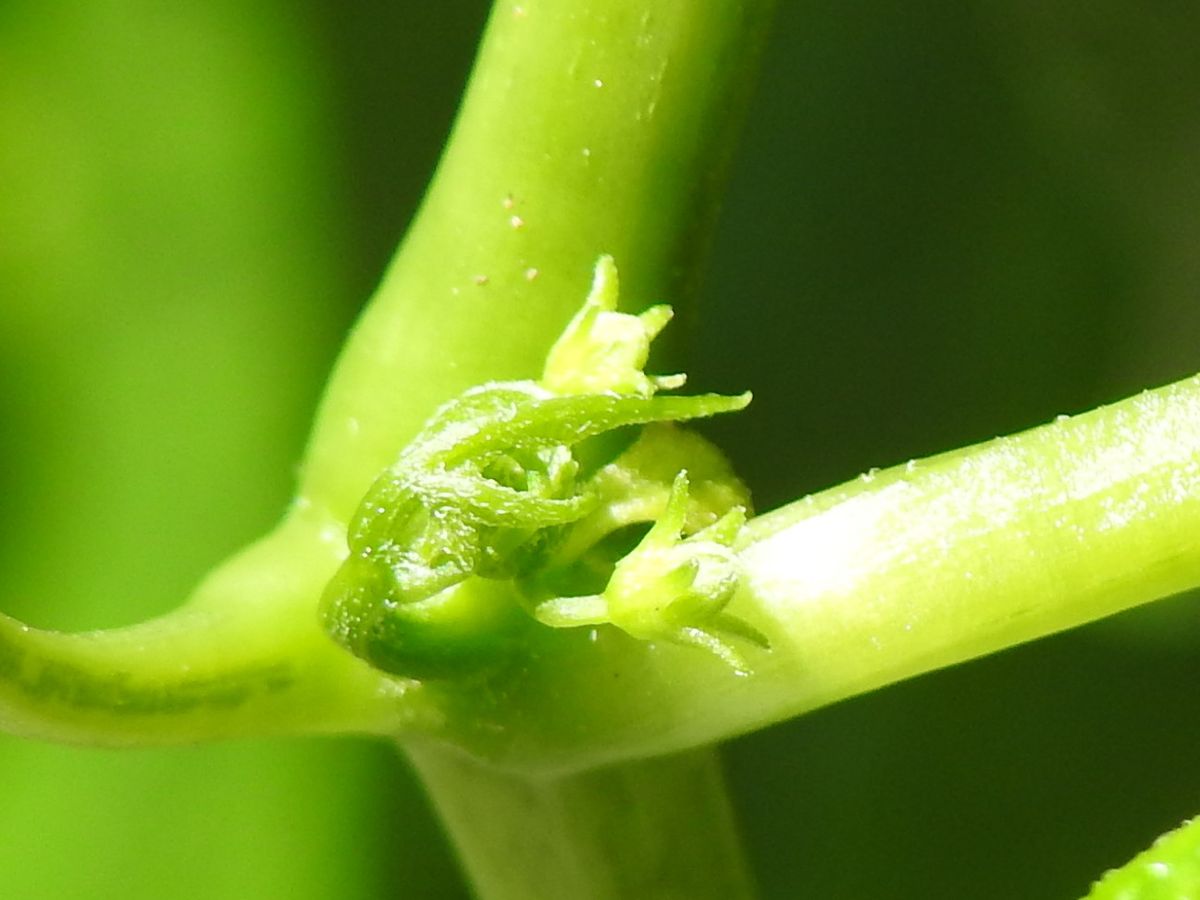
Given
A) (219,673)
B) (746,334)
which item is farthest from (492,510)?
(746,334)

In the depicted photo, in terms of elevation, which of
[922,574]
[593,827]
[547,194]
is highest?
[547,194]

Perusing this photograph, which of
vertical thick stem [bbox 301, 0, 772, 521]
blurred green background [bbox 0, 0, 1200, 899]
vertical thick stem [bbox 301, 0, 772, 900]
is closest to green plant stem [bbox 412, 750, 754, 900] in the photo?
vertical thick stem [bbox 301, 0, 772, 900]

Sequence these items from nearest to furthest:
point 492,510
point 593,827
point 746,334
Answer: point 492,510, point 593,827, point 746,334

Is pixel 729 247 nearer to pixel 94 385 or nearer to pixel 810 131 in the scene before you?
pixel 810 131

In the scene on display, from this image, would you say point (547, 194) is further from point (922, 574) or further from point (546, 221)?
point (922, 574)

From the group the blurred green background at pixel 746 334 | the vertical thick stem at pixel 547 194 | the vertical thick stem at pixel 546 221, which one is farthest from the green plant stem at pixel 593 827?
the blurred green background at pixel 746 334

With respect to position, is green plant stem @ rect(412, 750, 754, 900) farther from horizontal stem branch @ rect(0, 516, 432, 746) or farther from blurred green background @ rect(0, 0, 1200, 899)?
blurred green background @ rect(0, 0, 1200, 899)
